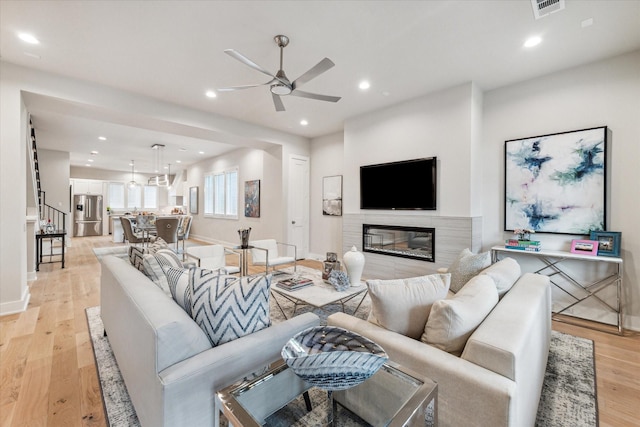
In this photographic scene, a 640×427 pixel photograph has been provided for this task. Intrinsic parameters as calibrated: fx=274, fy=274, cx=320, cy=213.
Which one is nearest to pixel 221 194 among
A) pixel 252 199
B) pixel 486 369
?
pixel 252 199

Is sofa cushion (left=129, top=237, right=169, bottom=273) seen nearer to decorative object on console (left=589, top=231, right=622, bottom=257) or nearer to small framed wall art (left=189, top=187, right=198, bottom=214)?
decorative object on console (left=589, top=231, right=622, bottom=257)

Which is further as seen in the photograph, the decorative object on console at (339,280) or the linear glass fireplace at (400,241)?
the linear glass fireplace at (400,241)

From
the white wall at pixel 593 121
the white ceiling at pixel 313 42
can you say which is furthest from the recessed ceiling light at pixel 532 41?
the white wall at pixel 593 121

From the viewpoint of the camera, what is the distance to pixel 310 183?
6.39m

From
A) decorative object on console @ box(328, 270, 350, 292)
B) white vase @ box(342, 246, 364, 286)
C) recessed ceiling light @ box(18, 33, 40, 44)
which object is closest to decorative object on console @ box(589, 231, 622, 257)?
white vase @ box(342, 246, 364, 286)

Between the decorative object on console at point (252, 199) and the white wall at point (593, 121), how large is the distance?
497 cm

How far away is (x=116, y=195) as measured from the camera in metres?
11.4

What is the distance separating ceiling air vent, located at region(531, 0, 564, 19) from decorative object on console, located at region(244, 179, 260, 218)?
573 cm

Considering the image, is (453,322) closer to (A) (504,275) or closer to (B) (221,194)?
(A) (504,275)

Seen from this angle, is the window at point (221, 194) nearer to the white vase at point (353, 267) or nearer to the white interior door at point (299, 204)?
the white interior door at point (299, 204)

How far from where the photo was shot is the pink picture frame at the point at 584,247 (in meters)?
2.92

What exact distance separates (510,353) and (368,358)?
1.82ft

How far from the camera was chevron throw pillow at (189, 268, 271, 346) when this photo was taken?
1.30 meters

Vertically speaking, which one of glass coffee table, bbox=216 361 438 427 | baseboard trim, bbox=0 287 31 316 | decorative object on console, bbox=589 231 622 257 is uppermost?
decorative object on console, bbox=589 231 622 257
